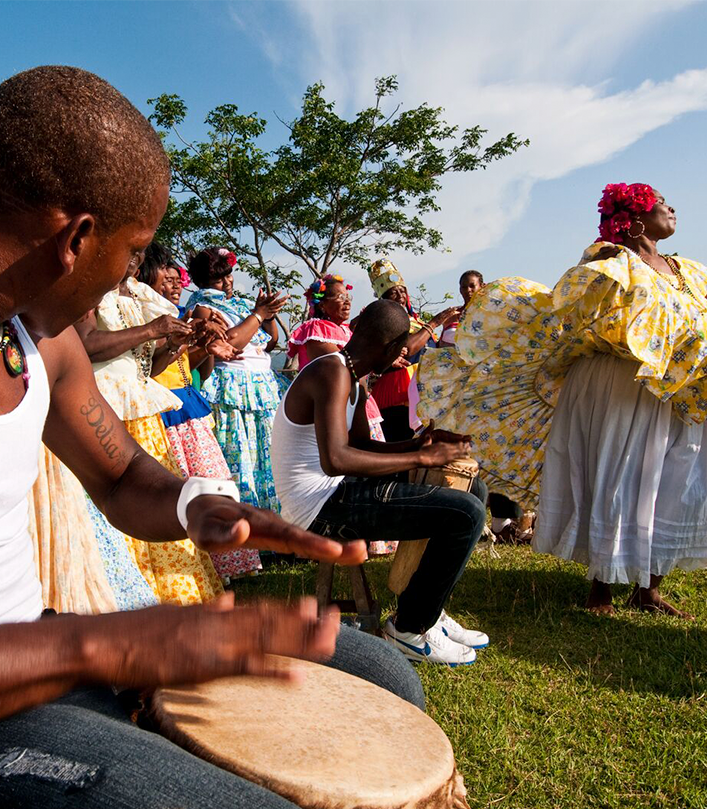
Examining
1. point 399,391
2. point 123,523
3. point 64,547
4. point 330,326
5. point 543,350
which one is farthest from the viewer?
point 399,391

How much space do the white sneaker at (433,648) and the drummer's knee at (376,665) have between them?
1865 mm

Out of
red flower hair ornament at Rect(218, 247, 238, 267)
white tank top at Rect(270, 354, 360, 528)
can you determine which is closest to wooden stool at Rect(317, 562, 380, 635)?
white tank top at Rect(270, 354, 360, 528)

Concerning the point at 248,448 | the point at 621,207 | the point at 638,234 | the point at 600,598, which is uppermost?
the point at 621,207

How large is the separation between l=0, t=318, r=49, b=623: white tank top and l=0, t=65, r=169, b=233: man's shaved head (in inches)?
14.2

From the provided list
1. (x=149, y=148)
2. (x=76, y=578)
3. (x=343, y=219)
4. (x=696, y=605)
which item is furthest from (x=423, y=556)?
(x=343, y=219)

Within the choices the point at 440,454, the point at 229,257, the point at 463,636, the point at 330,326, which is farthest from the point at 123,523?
the point at 330,326

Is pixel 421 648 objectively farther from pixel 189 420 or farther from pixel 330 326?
pixel 330 326

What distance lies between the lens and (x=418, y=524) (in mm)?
3385

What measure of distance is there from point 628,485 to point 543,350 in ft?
3.00

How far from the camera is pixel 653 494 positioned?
4039 millimetres

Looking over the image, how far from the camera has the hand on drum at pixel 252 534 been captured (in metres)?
1.33

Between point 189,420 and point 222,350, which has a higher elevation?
point 222,350

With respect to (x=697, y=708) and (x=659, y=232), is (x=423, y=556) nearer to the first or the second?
(x=697, y=708)

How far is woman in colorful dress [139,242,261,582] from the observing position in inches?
170
